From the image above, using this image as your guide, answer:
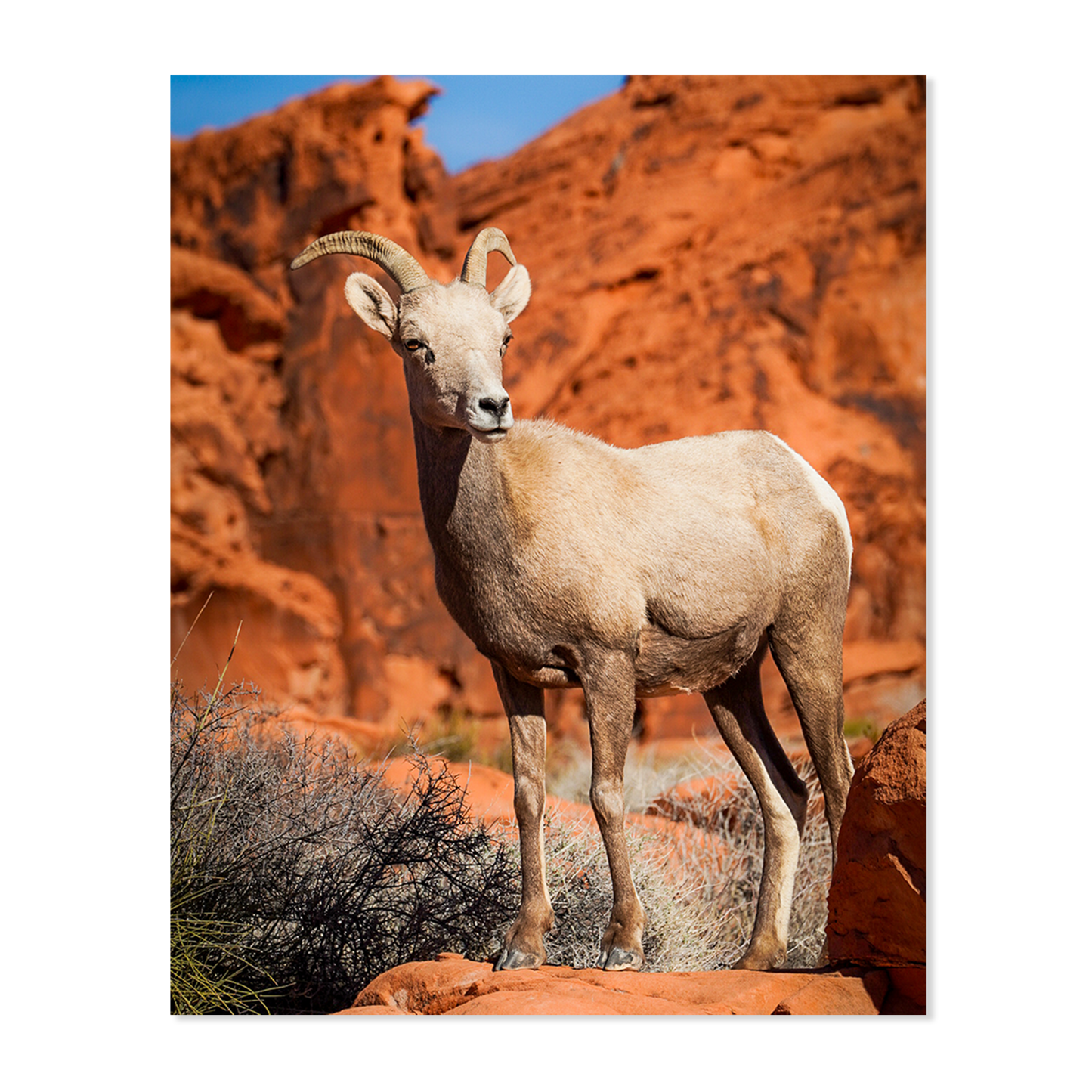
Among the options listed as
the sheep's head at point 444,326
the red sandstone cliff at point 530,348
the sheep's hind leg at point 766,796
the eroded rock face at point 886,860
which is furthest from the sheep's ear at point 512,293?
the red sandstone cliff at point 530,348

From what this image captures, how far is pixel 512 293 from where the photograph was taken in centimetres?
466

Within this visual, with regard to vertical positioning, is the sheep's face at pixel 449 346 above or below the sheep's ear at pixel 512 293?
below

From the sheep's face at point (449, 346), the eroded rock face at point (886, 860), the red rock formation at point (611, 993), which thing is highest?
the sheep's face at point (449, 346)

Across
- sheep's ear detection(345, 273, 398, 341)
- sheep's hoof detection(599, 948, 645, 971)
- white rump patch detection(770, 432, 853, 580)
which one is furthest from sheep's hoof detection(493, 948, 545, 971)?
sheep's ear detection(345, 273, 398, 341)

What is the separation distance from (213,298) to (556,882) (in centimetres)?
1173

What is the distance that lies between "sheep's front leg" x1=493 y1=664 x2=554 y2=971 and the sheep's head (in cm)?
118

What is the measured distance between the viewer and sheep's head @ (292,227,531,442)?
396 centimetres

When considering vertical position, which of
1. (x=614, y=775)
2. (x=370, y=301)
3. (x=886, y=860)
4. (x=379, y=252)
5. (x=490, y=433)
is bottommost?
(x=886, y=860)

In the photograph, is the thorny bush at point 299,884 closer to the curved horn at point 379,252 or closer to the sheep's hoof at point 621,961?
the sheep's hoof at point 621,961

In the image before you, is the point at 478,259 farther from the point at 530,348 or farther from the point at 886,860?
the point at 530,348

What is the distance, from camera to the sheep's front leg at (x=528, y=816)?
422 centimetres

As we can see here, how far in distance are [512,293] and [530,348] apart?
10774 millimetres

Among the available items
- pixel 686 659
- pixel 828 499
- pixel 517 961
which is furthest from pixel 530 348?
pixel 517 961

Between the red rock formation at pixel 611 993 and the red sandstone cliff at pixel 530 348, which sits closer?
the red rock formation at pixel 611 993
